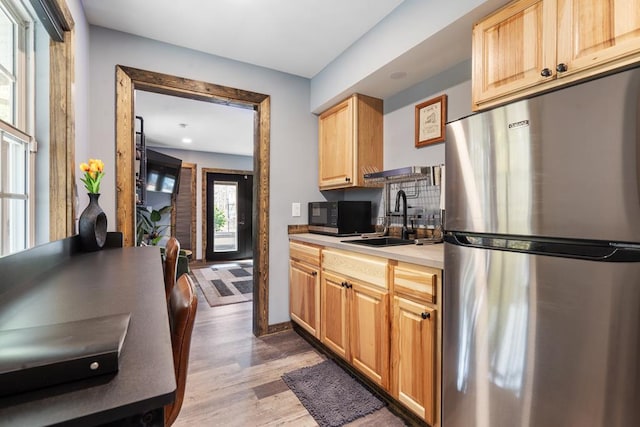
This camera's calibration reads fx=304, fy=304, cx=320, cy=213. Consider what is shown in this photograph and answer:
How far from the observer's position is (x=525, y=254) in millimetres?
1065

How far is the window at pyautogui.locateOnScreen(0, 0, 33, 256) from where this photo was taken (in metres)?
1.24

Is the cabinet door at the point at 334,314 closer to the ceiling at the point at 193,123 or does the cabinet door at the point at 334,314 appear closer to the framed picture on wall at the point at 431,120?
the framed picture on wall at the point at 431,120

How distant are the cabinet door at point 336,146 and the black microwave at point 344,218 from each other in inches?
8.1

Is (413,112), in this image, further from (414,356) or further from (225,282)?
(225,282)

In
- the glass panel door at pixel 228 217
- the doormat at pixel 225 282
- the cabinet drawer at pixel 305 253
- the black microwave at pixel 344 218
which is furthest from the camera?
the glass panel door at pixel 228 217

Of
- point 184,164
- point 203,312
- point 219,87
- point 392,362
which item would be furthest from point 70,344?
point 184,164

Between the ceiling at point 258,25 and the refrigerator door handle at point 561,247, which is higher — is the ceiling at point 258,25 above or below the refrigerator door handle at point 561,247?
above

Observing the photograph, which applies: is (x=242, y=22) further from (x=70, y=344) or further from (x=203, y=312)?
(x=203, y=312)

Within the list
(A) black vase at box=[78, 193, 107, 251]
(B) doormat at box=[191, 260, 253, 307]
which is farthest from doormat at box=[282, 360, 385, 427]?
(B) doormat at box=[191, 260, 253, 307]

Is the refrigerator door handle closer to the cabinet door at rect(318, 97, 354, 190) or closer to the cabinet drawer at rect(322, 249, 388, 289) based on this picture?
the cabinet drawer at rect(322, 249, 388, 289)

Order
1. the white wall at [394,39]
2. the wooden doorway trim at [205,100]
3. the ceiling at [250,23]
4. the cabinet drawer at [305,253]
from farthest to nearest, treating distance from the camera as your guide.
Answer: the cabinet drawer at [305,253] < the wooden doorway trim at [205,100] < the ceiling at [250,23] < the white wall at [394,39]

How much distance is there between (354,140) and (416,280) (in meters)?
1.38

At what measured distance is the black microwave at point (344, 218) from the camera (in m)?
2.56

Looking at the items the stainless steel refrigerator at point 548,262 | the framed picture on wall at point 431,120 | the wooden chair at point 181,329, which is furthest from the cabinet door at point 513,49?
the wooden chair at point 181,329
